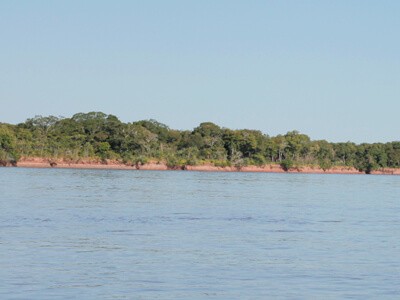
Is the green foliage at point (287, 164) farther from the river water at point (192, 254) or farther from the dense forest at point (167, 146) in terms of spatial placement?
the river water at point (192, 254)

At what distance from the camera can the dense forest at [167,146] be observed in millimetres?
139875

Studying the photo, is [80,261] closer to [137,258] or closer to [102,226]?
[137,258]

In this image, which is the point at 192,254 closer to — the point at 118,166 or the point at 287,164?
the point at 118,166

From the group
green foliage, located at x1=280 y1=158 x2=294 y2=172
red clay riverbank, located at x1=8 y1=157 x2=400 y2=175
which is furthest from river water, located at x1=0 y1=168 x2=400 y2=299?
green foliage, located at x1=280 y1=158 x2=294 y2=172

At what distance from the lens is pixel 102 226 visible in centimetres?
2964

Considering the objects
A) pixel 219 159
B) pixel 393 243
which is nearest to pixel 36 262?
pixel 393 243

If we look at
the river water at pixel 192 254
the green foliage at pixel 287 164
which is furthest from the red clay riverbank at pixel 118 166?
the river water at pixel 192 254

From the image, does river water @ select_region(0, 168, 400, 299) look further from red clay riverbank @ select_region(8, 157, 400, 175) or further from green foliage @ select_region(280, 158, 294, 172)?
green foliage @ select_region(280, 158, 294, 172)

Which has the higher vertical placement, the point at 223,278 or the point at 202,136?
the point at 202,136

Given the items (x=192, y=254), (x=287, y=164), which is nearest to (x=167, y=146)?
(x=287, y=164)

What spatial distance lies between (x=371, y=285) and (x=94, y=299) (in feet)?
20.6

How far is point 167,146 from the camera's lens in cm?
15600

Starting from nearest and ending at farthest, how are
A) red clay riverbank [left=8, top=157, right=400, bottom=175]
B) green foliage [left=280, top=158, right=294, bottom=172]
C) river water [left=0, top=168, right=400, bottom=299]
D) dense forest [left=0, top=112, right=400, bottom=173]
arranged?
river water [left=0, top=168, right=400, bottom=299] < red clay riverbank [left=8, top=157, right=400, bottom=175] < dense forest [left=0, top=112, right=400, bottom=173] < green foliage [left=280, top=158, right=294, bottom=172]

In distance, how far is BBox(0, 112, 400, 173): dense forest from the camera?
139875 mm
